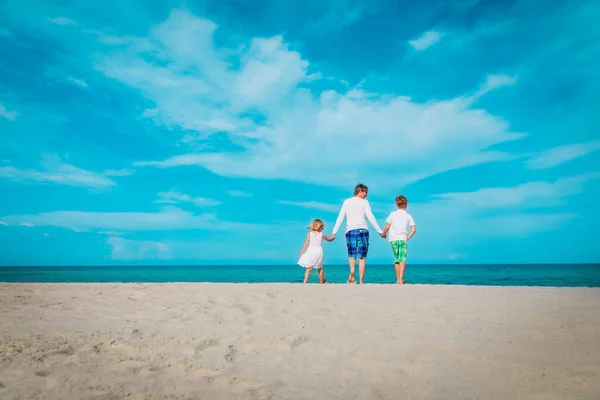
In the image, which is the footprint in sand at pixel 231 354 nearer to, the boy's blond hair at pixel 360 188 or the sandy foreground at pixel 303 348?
the sandy foreground at pixel 303 348

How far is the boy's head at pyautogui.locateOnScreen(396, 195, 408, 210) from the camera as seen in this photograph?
9930mm

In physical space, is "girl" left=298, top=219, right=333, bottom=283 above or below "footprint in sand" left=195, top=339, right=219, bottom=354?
above

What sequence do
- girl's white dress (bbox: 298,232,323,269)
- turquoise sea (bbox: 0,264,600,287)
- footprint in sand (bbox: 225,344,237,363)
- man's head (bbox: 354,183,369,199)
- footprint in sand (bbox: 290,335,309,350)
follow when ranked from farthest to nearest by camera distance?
1. turquoise sea (bbox: 0,264,600,287)
2. girl's white dress (bbox: 298,232,323,269)
3. man's head (bbox: 354,183,369,199)
4. footprint in sand (bbox: 290,335,309,350)
5. footprint in sand (bbox: 225,344,237,363)

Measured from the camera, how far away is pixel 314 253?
34.6 ft

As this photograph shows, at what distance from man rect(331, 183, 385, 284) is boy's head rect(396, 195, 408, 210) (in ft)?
2.74

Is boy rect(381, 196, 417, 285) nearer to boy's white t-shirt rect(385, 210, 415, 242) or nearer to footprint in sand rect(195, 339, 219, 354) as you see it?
boy's white t-shirt rect(385, 210, 415, 242)

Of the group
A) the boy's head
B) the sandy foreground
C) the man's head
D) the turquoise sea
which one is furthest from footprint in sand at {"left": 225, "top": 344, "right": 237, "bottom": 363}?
→ the turquoise sea

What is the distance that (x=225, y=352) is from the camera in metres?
3.71

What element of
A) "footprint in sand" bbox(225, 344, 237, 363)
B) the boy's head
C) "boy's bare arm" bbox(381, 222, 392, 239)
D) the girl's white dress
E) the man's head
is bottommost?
"footprint in sand" bbox(225, 344, 237, 363)

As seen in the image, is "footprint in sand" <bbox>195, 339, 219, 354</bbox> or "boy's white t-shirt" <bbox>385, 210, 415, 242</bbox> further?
"boy's white t-shirt" <bbox>385, 210, 415, 242</bbox>

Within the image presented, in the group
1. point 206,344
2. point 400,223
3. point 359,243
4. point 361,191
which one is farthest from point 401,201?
point 206,344

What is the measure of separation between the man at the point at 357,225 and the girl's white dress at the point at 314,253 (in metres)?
0.94

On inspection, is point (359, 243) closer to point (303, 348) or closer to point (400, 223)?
point (400, 223)

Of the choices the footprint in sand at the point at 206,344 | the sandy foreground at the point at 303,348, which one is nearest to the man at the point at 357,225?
the sandy foreground at the point at 303,348
